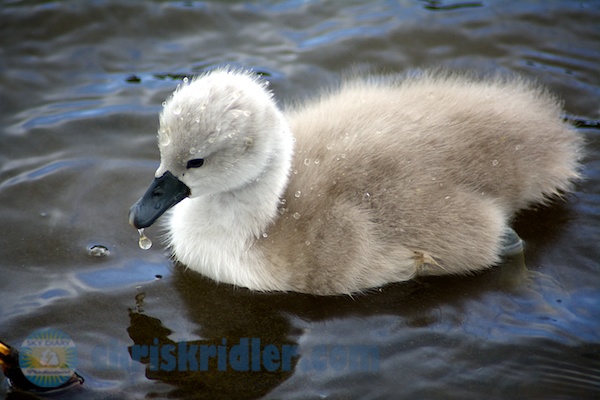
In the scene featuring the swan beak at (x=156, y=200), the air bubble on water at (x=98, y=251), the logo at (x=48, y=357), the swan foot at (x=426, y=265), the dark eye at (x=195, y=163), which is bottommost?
the logo at (x=48, y=357)

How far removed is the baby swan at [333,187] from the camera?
10.6 feet

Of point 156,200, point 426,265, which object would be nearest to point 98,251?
point 156,200

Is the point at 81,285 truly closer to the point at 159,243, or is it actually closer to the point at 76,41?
the point at 159,243

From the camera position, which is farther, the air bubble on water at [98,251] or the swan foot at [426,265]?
the air bubble on water at [98,251]

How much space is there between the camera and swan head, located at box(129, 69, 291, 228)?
3135mm

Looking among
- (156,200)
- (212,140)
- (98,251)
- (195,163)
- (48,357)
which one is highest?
(212,140)

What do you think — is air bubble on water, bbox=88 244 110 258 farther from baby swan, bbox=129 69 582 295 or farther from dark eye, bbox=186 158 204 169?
dark eye, bbox=186 158 204 169

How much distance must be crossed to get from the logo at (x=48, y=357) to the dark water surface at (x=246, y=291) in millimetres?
57

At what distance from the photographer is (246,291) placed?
3537 mm

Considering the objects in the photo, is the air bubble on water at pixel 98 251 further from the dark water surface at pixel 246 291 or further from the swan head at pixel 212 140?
the swan head at pixel 212 140

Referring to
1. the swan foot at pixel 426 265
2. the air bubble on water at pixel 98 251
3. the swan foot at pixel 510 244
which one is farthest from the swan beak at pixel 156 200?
the swan foot at pixel 510 244

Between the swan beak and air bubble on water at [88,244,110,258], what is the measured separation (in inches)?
21.9

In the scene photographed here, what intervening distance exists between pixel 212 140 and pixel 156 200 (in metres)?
0.38

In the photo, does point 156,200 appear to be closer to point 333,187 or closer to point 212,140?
point 212,140
